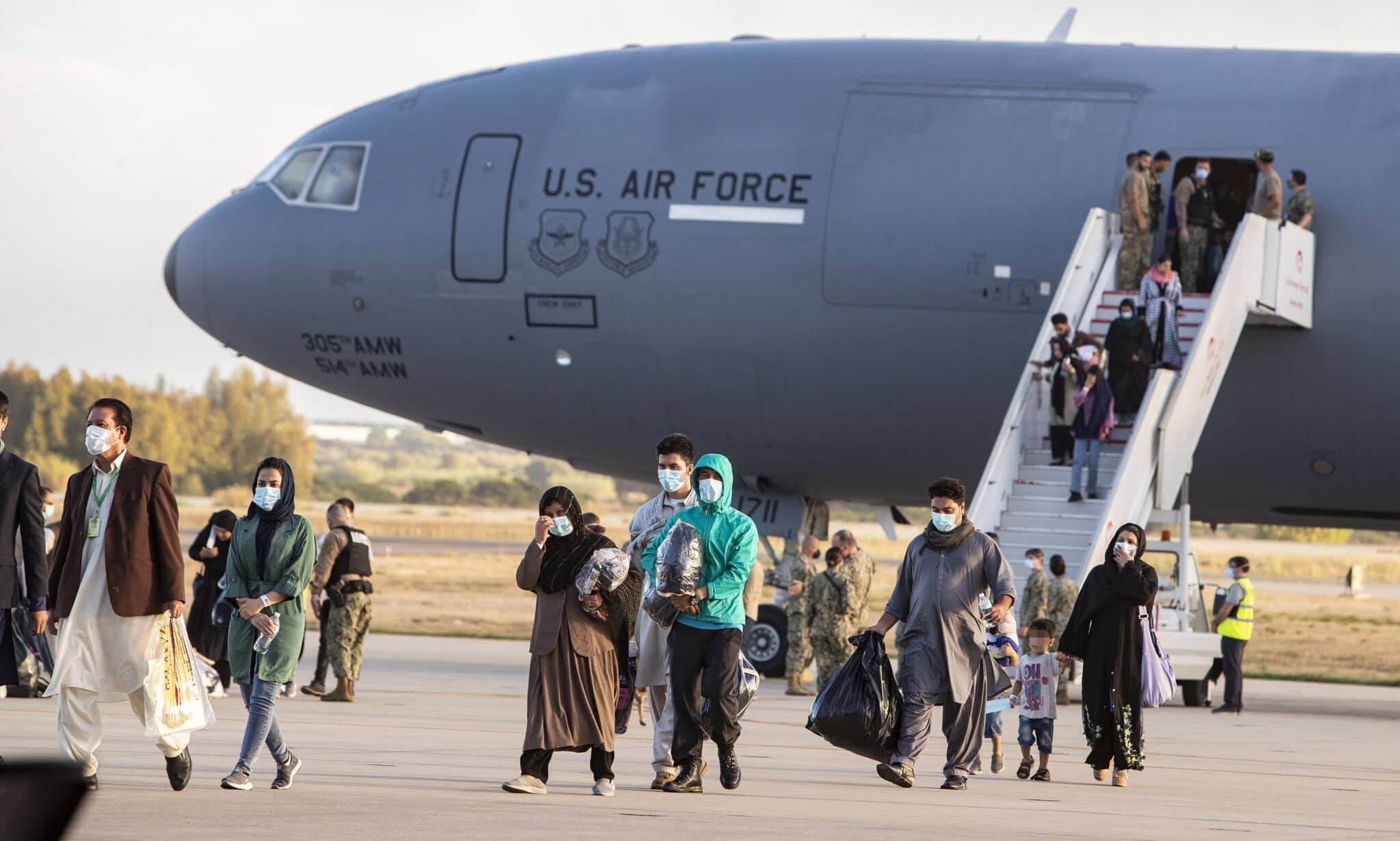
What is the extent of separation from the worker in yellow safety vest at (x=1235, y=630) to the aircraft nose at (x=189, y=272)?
12.4 metres

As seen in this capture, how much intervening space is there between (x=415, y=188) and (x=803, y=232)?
4535 mm

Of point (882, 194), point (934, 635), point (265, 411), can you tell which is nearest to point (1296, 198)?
point (882, 194)

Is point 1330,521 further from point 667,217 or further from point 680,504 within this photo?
point 680,504

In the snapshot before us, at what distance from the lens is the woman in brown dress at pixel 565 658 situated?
32.8ft

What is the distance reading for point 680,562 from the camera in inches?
407

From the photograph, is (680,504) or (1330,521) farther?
(1330,521)

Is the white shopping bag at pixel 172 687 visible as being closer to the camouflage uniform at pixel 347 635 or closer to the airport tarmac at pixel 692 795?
the airport tarmac at pixel 692 795

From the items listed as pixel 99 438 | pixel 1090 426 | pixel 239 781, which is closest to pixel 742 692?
pixel 239 781

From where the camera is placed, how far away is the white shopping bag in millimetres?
9203

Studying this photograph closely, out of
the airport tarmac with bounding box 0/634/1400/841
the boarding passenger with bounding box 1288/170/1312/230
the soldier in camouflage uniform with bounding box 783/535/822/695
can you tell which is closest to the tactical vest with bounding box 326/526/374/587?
the airport tarmac with bounding box 0/634/1400/841

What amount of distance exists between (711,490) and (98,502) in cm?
338

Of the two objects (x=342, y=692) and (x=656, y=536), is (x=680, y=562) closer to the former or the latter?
(x=656, y=536)

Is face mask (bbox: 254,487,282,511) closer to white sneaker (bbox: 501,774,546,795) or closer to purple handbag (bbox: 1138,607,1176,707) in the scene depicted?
white sneaker (bbox: 501,774,546,795)

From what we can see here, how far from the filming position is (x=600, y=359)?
65.6ft
